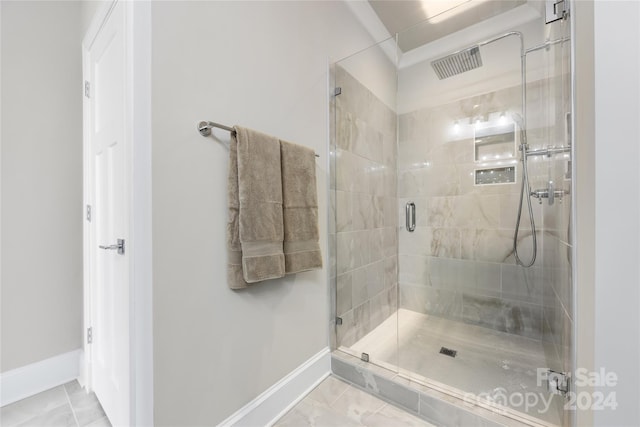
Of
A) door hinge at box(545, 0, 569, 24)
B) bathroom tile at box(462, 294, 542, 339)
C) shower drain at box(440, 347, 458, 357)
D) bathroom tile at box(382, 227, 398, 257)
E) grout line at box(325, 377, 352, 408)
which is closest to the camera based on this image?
door hinge at box(545, 0, 569, 24)

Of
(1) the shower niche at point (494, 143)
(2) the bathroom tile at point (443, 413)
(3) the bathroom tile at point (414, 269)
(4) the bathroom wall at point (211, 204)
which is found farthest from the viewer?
(3) the bathroom tile at point (414, 269)

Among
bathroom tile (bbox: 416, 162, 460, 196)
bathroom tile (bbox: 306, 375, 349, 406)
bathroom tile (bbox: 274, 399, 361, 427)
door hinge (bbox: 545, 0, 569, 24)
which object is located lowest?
bathroom tile (bbox: 306, 375, 349, 406)

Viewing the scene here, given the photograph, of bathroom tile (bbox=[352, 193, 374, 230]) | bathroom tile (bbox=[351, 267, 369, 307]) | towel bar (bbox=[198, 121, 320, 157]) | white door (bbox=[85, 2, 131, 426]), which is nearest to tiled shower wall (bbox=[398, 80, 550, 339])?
bathroom tile (bbox=[352, 193, 374, 230])

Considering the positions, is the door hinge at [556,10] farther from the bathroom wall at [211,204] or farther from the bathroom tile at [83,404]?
the bathroom tile at [83,404]

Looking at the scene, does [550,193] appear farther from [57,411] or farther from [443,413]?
[57,411]

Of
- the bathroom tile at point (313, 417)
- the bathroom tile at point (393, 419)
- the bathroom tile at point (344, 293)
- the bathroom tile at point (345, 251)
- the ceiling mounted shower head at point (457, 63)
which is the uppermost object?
the ceiling mounted shower head at point (457, 63)

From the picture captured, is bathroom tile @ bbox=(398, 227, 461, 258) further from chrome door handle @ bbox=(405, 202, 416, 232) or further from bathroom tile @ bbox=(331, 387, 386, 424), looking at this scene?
bathroom tile @ bbox=(331, 387, 386, 424)

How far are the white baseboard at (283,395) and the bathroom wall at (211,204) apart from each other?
4cm

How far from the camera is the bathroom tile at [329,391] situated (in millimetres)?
1470

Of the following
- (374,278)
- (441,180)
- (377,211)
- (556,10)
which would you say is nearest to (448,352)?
(374,278)

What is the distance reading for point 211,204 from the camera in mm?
1090

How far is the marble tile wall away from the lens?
1.92 meters

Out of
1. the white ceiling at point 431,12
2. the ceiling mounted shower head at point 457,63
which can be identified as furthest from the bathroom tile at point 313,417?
the ceiling mounted shower head at point 457,63

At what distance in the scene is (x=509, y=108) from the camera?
2002 mm
